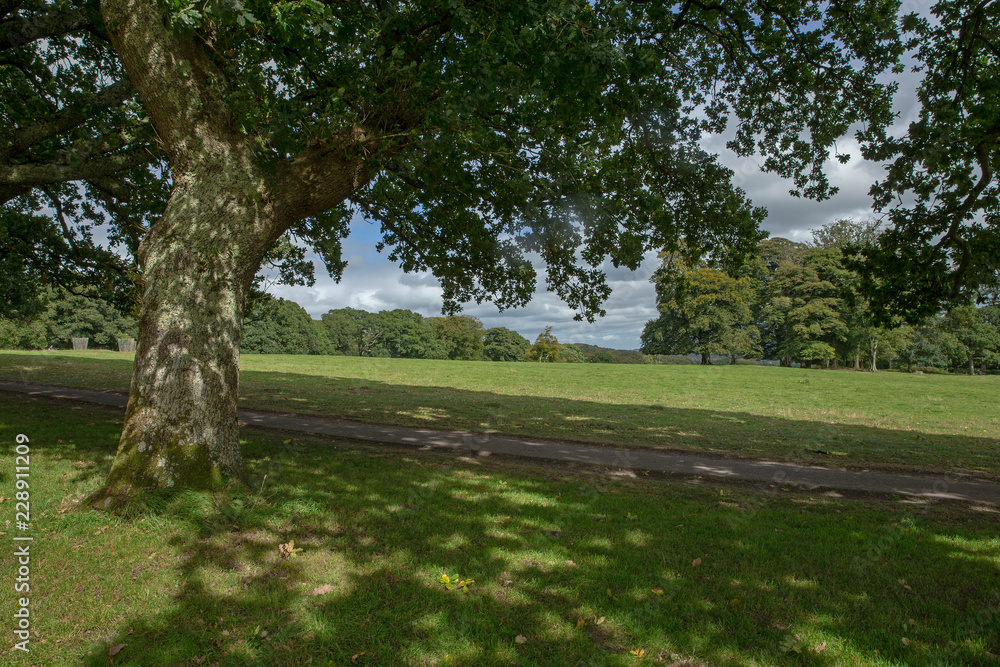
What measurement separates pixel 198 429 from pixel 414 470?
303 centimetres

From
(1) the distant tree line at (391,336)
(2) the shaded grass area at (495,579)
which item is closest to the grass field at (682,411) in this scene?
(2) the shaded grass area at (495,579)

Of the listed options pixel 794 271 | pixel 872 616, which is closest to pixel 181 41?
pixel 872 616

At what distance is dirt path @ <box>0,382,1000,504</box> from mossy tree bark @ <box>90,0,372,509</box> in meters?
4.61

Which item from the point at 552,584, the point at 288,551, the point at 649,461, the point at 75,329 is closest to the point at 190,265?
the point at 288,551

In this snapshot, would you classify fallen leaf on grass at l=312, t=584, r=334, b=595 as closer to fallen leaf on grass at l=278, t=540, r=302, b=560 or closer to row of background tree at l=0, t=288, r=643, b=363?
fallen leaf on grass at l=278, t=540, r=302, b=560

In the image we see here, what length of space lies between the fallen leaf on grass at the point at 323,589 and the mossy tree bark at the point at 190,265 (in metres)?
2.33

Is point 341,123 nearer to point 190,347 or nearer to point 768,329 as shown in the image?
point 190,347

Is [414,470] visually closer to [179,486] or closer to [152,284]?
[179,486]

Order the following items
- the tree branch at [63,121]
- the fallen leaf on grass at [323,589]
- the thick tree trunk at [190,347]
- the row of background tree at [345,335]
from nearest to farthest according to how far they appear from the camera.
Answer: the fallen leaf on grass at [323,589]
the thick tree trunk at [190,347]
the tree branch at [63,121]
the row of background tree at [345,335]

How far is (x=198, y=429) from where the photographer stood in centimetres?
585

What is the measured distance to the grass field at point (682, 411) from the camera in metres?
11.6

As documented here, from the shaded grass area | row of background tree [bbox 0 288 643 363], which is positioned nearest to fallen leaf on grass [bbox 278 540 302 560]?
the shaded grass area

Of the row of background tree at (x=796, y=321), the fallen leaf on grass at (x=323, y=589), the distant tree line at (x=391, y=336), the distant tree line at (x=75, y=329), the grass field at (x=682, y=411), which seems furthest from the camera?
the distant tree line at (x=391, y=336)

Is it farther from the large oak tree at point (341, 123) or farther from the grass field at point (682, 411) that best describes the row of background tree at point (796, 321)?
the large oak tree at point (341, 123)
